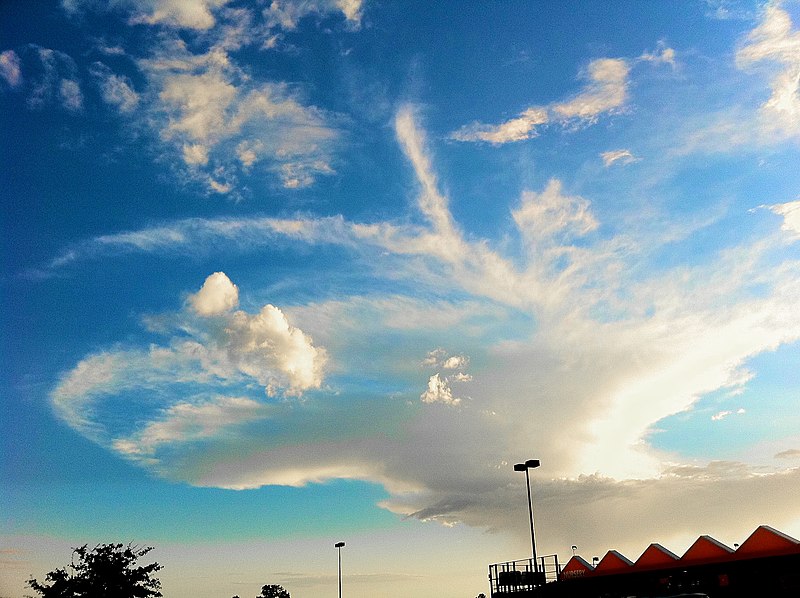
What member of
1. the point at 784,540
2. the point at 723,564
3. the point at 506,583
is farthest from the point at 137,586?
the point at 784,540

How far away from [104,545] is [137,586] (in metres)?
4.84

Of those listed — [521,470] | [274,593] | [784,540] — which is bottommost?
[274,593]

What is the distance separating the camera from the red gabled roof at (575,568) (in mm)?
51281

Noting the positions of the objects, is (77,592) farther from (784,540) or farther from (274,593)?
(784,540)

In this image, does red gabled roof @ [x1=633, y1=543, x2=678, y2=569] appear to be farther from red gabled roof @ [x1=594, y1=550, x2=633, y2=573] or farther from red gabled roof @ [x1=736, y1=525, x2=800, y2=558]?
red gabled roof @ [x1=736, y1=525, x2=800, y2=558]

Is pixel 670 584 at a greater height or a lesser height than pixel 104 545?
lesser

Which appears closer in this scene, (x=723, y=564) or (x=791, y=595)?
(x=791, y=595)

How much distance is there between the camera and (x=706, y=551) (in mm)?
42375

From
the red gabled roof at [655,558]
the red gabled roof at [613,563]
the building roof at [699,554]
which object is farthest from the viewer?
the red gabled roof at [613,563]

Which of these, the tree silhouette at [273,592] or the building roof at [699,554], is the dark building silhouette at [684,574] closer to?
the building roof at [699,554]

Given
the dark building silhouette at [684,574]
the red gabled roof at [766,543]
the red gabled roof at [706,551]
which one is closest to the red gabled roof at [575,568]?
the dark building silhouette at [684,574]

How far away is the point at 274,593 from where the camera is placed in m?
92.5

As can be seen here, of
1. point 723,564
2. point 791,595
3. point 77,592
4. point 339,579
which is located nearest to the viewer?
point 791,595

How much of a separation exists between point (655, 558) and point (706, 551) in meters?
4.42
